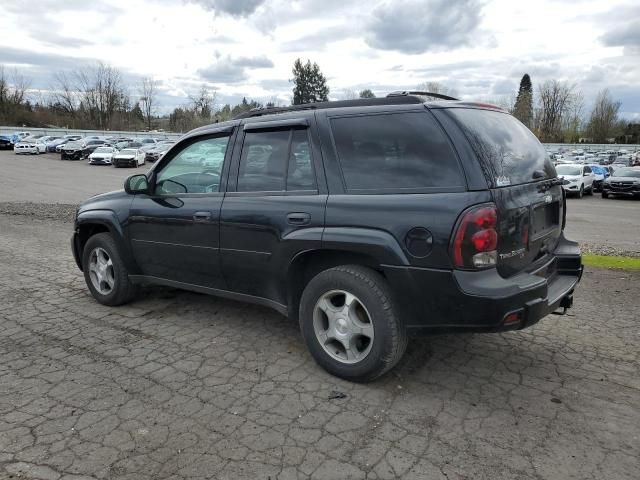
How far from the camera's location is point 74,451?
109 inches

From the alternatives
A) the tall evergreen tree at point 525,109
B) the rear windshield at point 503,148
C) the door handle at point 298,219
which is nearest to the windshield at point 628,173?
the rear windshield at point 503,148

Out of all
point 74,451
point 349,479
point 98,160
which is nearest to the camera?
point 349,479

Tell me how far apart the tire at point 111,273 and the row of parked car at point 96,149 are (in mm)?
25435

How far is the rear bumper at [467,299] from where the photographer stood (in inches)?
117

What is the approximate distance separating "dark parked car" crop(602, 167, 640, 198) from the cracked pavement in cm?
2061

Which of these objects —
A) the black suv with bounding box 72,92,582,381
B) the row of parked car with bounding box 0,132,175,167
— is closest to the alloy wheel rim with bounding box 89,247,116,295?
the black suv with bounding box 72,92,582,381

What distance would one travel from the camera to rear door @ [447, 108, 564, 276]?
10.1ft

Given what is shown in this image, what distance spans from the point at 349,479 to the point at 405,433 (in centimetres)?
53

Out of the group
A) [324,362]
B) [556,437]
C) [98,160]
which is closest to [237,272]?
[324,362]

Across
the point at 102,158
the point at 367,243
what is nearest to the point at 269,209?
the point at 367,243

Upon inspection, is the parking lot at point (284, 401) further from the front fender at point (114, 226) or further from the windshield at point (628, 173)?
the windshield at point (628, 173)

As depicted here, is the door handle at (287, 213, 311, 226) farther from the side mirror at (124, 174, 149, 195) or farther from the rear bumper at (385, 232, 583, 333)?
the side mirror at (124, 174, 149, 195)

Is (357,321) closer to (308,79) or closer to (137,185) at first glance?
(137,185)

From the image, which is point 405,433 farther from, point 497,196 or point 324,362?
point 497,196
